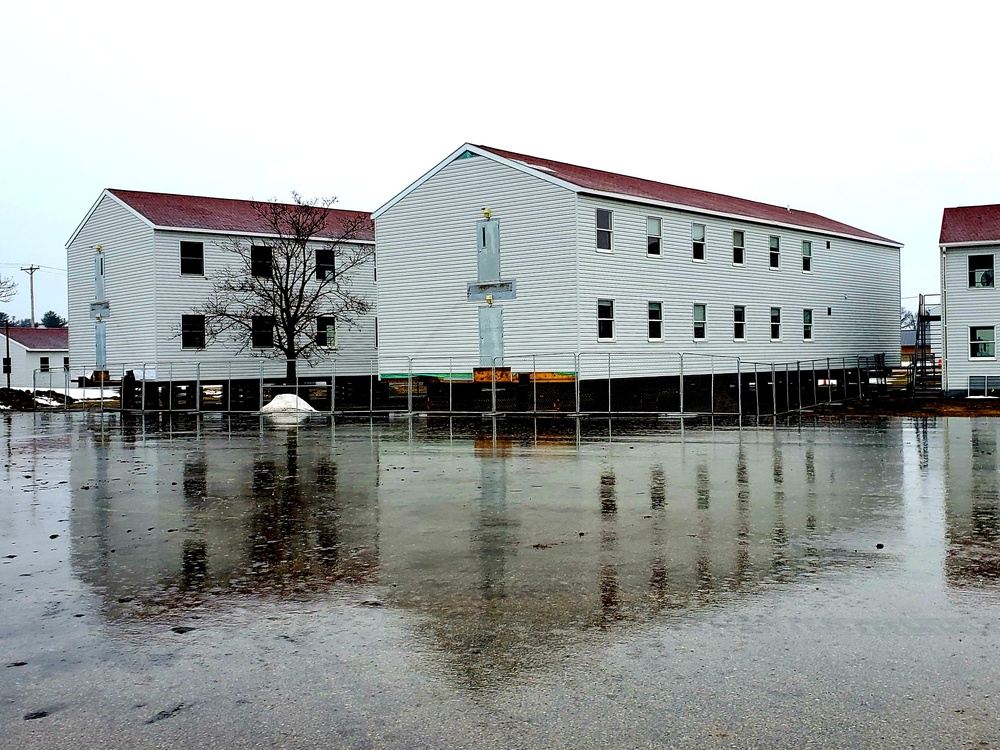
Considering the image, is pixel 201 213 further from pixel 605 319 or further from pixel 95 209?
pixel 605 319

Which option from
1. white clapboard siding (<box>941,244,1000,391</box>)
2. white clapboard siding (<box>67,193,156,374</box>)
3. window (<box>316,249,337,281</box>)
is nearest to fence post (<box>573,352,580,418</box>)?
white clapboard siding (<box>941,244,1000,391</box>)

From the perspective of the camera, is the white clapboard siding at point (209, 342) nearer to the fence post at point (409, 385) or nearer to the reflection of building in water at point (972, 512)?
the fence post at point (409, 385)

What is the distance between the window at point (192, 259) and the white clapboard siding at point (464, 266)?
1105 cm

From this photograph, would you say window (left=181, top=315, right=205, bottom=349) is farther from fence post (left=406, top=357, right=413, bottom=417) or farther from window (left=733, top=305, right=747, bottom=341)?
window (left=733, top=305, right=747, bottom=341)

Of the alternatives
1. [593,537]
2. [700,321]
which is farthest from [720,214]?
[593,537]

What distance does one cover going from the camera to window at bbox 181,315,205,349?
46.3m

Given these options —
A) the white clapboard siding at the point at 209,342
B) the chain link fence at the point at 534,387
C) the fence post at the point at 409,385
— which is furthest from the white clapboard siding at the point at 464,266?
the white clapboard siding at the point at 209,342

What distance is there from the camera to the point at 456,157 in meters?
37.4

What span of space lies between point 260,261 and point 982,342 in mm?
31846

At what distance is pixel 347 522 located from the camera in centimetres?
1134

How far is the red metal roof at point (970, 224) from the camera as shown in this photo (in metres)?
42.1

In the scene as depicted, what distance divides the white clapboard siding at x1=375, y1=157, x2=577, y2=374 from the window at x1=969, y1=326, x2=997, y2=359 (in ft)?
61.7

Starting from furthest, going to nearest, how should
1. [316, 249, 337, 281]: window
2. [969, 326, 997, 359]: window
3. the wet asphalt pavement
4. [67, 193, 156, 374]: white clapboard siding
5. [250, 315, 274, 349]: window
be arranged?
[316, 249, 337, 281]: window, [250, 315, 274, 349]: window, [67, 193, 156, 374]: white clapboard siding, [969, 326, 997, 359]: window, the wet asphalt pavement

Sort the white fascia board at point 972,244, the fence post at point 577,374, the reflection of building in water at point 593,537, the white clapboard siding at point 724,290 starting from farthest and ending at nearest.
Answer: the white fascia board at point 972,244, the white clapboard siding at point 724,290, the fence post at point 577,374, the reflection of building in water at point 593,537
